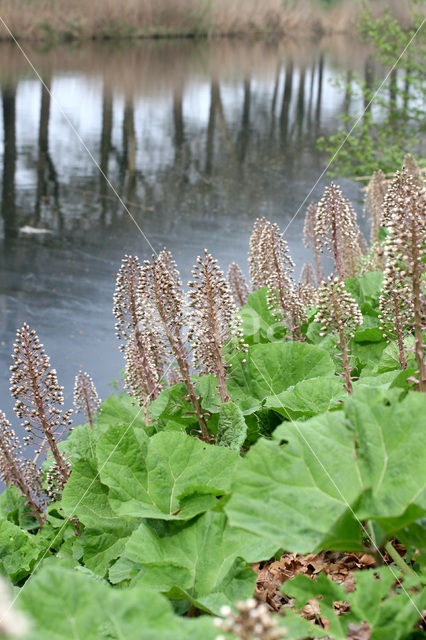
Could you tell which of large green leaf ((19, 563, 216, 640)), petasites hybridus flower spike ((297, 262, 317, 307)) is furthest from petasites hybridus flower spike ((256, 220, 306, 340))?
large green leaf ((19, 563, 216, 640))

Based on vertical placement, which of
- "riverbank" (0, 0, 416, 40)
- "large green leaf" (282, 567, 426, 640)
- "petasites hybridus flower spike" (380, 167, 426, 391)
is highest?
"riverbank" (0, 0, 416, 40)

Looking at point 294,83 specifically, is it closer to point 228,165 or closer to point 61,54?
point 61,54

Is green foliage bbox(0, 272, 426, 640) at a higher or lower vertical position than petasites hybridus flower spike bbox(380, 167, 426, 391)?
lower

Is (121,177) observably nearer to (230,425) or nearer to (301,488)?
(230,425)

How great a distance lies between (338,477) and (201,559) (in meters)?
0.49

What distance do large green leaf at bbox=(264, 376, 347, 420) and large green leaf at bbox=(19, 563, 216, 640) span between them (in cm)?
127

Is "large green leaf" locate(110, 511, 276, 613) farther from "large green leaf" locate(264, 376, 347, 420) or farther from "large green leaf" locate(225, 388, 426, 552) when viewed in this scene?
"large green leaf" locate(264, 376, 347, 420)

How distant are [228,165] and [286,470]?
61.9ft

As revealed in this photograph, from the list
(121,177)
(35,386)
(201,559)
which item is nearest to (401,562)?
(201,559)

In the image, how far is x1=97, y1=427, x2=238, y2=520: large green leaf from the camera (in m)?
1.90

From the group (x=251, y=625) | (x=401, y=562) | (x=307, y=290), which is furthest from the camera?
(x=307, y=290)

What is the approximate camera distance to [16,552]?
95.0 inches

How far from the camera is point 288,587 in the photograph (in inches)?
53.2

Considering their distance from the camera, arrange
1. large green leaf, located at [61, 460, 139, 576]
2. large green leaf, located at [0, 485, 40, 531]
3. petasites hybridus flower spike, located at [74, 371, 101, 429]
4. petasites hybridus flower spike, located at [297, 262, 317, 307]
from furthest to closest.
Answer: petasites hybridus flower spike, located at [74, 371, 101, 429] → petasites hybridus flower spike, located at [297, 262, 317, 307] → large green leaf, located at [0, 485, 40, 531] → large green leaf, located at [61, 460, 139, 576]
